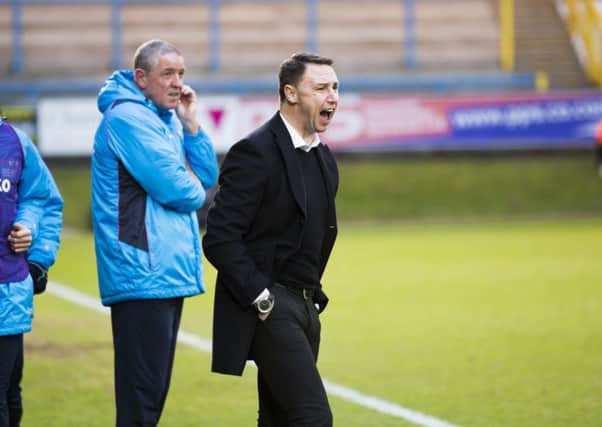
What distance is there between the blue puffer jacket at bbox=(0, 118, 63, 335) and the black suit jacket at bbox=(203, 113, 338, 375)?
1043mm

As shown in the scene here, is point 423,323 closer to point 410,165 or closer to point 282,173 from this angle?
point 282,173

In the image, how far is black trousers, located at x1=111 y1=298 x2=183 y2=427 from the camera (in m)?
5.85

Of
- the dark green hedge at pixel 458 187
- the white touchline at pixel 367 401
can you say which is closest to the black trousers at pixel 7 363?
the white touchline at pixel 367 401

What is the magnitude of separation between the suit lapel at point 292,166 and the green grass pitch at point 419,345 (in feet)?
8.50

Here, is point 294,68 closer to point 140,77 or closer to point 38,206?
point 140,77

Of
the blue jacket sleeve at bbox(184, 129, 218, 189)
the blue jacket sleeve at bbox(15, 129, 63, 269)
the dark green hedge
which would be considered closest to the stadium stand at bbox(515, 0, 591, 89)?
the dark green hedge

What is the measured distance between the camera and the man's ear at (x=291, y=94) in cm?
538

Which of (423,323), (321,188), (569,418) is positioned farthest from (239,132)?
(321,188)

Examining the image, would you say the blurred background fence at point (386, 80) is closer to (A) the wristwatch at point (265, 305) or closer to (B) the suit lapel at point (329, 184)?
(B) the suit lapel at point (329, 184)

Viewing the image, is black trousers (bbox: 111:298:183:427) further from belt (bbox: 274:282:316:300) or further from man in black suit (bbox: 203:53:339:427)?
belt (bbox: 274:282:316:300)

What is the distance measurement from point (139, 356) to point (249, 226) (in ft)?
3.07

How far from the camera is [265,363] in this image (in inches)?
210

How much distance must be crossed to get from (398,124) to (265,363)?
20309 mm

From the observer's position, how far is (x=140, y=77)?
6070 millimetres
